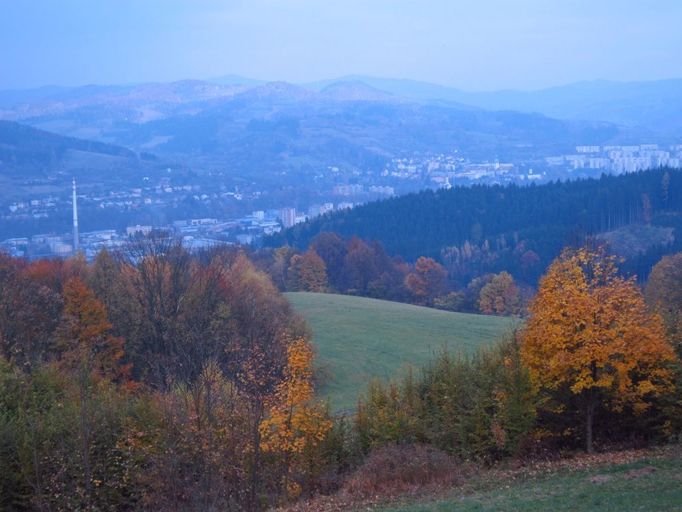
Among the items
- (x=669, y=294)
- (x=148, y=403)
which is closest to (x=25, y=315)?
(x=148, y=403)

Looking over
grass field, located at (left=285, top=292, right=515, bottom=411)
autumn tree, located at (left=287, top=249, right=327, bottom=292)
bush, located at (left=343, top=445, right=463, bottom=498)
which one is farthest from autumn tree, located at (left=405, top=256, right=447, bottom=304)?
bush, located at (left=343, top=445, right=463, bottom=498)

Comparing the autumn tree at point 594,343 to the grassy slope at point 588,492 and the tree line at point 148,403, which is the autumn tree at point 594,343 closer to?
the grassy slope at point 588,492

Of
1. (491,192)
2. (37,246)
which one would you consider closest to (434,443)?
(37,246)

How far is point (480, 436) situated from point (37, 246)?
371 ft

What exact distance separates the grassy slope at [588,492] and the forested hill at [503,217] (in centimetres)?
11378

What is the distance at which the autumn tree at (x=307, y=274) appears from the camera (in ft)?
333

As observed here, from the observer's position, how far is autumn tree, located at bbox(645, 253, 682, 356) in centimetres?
2767

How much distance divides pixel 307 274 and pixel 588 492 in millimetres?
84360

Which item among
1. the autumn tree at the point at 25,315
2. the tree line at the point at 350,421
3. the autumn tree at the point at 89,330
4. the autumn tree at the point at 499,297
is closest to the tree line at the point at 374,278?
the autumn tree at the point at 499,297

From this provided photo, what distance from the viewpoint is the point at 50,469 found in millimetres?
23094

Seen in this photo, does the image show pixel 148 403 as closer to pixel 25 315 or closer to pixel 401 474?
pixel 401 474

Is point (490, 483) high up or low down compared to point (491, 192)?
down

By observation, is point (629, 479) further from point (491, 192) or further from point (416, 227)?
point (491, 192)

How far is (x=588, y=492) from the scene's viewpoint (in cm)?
1853
